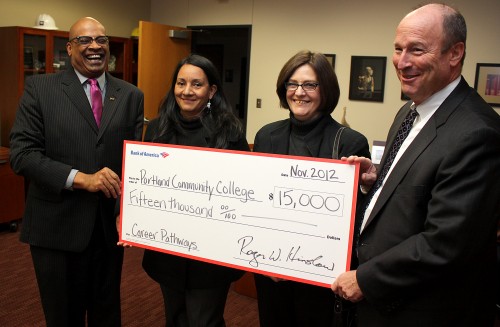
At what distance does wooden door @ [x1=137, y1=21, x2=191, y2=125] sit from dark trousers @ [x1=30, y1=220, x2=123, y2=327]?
3.31 meters

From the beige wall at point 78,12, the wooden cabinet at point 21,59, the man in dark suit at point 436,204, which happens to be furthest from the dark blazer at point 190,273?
the beige wall at point 78,12

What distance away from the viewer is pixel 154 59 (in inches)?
205

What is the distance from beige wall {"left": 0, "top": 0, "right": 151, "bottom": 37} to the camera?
4695mm

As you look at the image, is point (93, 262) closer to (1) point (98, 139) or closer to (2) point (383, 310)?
(1) point (98, 139)

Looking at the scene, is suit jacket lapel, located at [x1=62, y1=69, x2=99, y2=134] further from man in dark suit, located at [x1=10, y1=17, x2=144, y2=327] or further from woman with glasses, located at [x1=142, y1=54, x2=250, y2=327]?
woman with glasses, located at [x1=142, y1=54, x2=250, y2=327]

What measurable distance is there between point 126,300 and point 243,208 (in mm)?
1780

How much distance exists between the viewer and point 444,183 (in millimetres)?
1151

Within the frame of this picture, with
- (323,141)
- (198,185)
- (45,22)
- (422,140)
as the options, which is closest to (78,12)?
(45,22)

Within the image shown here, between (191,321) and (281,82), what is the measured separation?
99 centimetres

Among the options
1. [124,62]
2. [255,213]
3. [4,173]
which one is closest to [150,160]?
[255,213]

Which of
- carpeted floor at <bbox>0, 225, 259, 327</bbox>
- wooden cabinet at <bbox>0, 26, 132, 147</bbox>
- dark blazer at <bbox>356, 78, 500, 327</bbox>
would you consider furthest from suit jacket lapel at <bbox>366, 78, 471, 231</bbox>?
wooden cabinet at <bbox>0, 26, 132, 147</bbox>

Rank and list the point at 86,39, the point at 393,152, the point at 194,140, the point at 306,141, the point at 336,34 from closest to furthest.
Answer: the point at 393,152 < the point at 306,141 < the point at 194,140 < the point at 86,39 < the point at 336,34

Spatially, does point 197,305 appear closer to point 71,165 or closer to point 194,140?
point 194,140

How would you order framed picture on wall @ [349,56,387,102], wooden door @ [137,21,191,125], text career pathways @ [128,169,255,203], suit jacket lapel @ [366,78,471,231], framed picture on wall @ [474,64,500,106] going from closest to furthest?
suit jacket lapel @ [366,78,471,231] < text career pathways @ [128,169,255,203] < framed picture on wall @ [474,64,500,106] < framed picture on wall @ [349,56,387,102] < wooden door @ [137,21,191,125]
